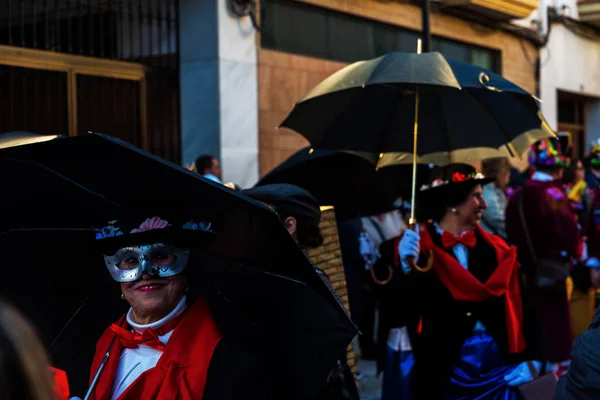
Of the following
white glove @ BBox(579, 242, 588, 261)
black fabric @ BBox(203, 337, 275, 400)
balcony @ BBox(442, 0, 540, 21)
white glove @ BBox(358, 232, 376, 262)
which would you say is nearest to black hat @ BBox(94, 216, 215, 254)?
black fabric @ BBox(203, 337, 275, 400)

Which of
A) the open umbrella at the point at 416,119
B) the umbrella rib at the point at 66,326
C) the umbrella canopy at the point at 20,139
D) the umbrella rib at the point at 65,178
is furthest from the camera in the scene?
the open umbrella at the point at 416,119

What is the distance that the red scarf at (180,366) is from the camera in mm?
2859

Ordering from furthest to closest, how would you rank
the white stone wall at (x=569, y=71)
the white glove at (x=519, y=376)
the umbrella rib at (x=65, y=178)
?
the white stone wall at (x=569, y=71)
the white glove at (x=519, y=376)
the umbrella rib at (x=65, y=178)

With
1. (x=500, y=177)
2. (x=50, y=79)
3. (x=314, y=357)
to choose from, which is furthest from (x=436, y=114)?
(x=50, y=79)

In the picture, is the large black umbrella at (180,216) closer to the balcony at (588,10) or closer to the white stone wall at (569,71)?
the white stone wall at (569,71)

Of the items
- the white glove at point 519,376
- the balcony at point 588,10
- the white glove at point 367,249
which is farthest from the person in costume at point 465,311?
the balcony at point 588,10

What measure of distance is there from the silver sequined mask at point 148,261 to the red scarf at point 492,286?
7.61 ft

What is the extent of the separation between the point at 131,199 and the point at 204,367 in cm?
59

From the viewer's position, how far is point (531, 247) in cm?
724

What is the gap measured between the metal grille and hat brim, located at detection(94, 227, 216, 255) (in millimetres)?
5225

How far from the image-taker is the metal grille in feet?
26.3

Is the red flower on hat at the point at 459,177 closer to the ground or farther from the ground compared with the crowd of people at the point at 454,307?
farther from the ground

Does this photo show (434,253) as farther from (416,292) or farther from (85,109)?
(85,109)

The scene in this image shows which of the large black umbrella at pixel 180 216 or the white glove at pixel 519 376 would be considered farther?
the white glove at pixel 519 376
